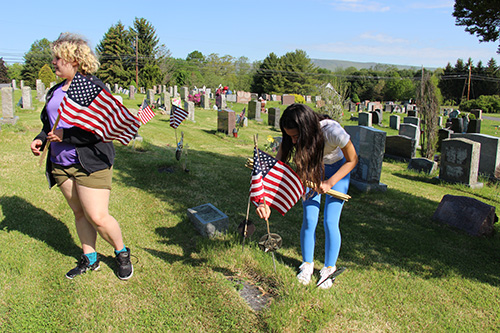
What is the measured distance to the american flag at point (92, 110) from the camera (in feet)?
8.82

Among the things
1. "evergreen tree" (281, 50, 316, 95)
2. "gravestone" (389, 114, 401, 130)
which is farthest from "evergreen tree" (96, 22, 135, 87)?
"gravestone" (389, 114, 401, 130)

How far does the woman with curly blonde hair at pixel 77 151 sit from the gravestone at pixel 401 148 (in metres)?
10.7

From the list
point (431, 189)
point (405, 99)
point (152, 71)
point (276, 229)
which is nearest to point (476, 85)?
point (405, 99)

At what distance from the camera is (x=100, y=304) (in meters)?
2.83

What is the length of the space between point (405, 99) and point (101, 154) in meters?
54.7

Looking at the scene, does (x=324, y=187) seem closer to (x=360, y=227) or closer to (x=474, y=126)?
(x=360, y=227)

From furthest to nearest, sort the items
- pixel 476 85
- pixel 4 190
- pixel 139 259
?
pixel 476 85, pixel 4 190, pixel 139 259

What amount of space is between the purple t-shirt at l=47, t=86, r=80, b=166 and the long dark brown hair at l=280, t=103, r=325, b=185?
178cm

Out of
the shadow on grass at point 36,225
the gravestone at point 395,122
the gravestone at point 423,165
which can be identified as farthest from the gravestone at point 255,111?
the shadow on grass at point 36,225

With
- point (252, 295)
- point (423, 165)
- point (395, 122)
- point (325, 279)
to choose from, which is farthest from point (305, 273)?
point (395, 122)

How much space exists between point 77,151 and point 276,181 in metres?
1.70

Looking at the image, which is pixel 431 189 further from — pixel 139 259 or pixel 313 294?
pixel 139 259

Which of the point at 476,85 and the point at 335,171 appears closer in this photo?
the point at 335,171

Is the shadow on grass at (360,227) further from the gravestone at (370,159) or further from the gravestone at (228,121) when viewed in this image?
the gravestone at (228,121)
